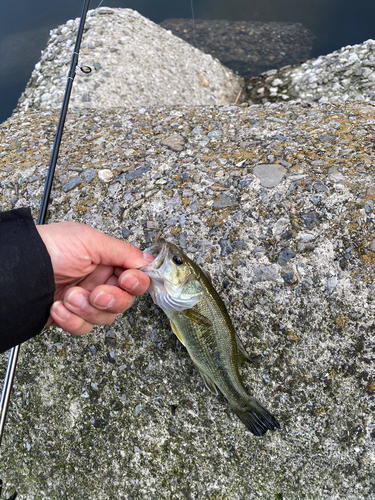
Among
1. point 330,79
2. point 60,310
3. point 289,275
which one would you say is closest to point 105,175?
point 60,310

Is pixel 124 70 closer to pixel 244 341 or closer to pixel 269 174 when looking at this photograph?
pixel 269 174

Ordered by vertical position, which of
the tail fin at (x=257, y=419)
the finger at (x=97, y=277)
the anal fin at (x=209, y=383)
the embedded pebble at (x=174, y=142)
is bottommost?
the tail fin at (x=257, y=419)

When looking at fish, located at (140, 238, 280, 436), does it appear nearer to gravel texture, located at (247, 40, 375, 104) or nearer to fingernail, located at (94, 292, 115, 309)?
fingernail, located at (94, 292, 115, 309)

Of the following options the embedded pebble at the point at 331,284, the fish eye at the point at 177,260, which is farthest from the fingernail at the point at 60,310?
the embedded pebble at the point at 331,284

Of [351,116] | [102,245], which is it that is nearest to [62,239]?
[102,245]

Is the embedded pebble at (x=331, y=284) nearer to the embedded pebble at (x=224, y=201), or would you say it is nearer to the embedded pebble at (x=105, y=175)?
the embedded pebble at (x=224, y=201)

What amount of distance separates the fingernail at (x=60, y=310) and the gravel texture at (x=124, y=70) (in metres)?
3.89

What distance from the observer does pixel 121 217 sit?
306cm

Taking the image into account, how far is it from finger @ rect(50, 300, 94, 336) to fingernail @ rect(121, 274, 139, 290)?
1.27 feet

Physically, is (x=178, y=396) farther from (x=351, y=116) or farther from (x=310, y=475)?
(x=351, y=116)

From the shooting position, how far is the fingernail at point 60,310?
2.19 meters

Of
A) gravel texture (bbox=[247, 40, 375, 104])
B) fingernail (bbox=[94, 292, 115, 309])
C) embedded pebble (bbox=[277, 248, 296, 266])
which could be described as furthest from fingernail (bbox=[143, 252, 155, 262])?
gravel texture (bbox=[247, 40, 375, 104])

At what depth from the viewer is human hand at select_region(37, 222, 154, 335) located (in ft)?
7.35

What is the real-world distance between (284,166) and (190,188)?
888 mm
